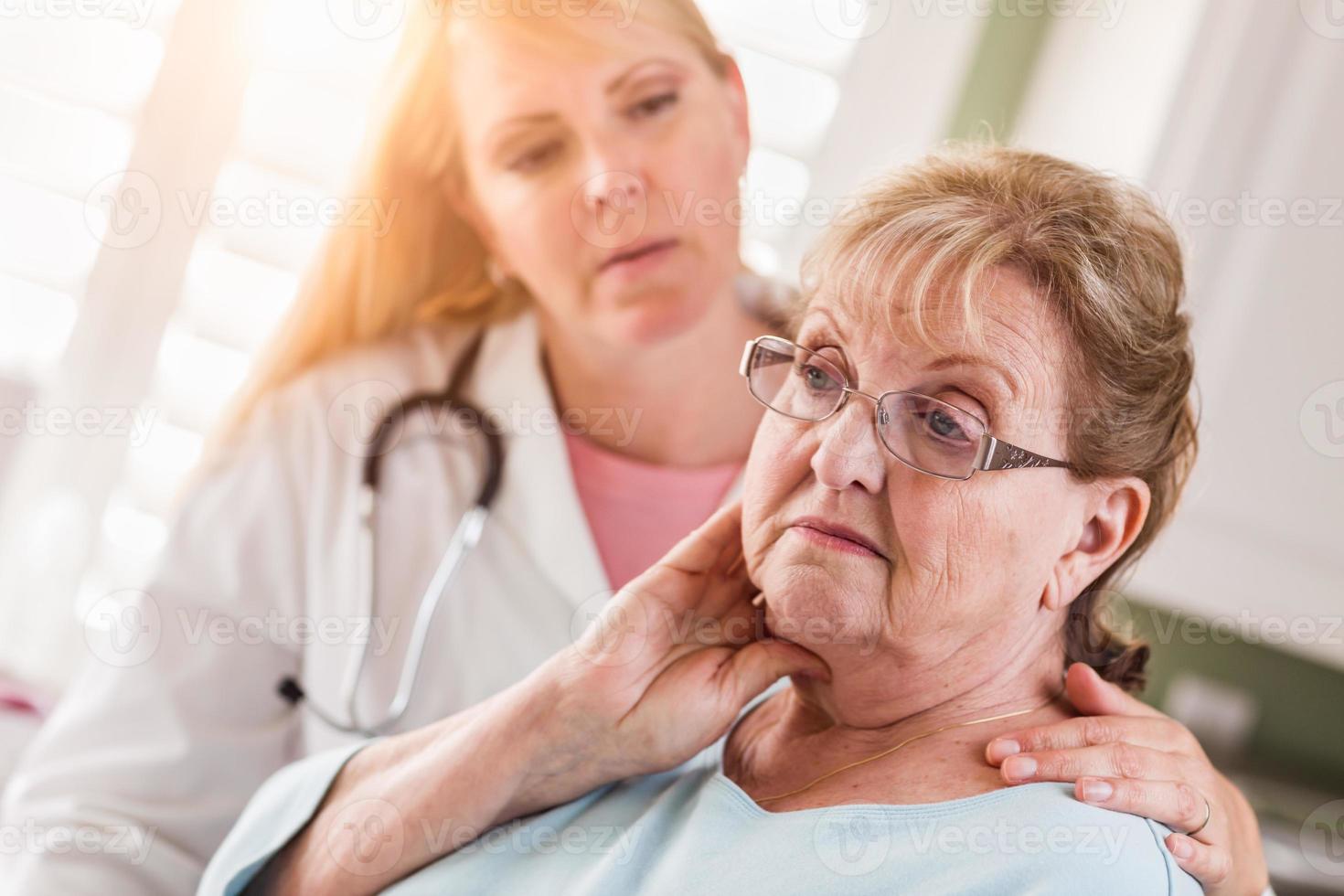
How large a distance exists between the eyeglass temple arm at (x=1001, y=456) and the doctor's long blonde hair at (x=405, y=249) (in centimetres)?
71

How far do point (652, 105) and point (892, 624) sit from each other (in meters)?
0.70

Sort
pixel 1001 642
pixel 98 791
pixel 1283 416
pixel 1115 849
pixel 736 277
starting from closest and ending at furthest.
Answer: pixel 1115 849, pixel 1001 642, pixel 98 791, pixel 736 277, pixel 1283 416

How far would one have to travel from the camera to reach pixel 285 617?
1.42 metres

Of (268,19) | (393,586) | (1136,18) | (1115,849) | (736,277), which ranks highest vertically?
(1136,18)

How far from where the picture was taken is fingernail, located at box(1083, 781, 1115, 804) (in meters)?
0.82

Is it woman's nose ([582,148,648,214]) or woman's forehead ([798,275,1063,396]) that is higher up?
woman's nose ([582,148,648,214])

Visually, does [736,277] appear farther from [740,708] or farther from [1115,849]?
[1115,849]

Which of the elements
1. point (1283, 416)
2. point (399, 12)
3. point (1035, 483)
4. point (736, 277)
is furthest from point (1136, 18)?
point (1035, 483)

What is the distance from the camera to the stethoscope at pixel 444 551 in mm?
1305

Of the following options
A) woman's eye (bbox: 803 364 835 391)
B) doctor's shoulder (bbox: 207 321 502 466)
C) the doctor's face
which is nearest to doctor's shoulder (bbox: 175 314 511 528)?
doctor's shoulder (bbox: 207 321 502 466)

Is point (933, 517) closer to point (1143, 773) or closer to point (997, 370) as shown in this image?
point (997, 370)

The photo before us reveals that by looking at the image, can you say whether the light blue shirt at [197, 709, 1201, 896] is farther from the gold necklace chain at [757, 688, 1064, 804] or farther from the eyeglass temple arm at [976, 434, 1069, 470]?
the eyeglass temple arm at [976, 434, 1069, 470]

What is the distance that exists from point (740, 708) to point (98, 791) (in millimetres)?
766

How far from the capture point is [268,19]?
172 cm
